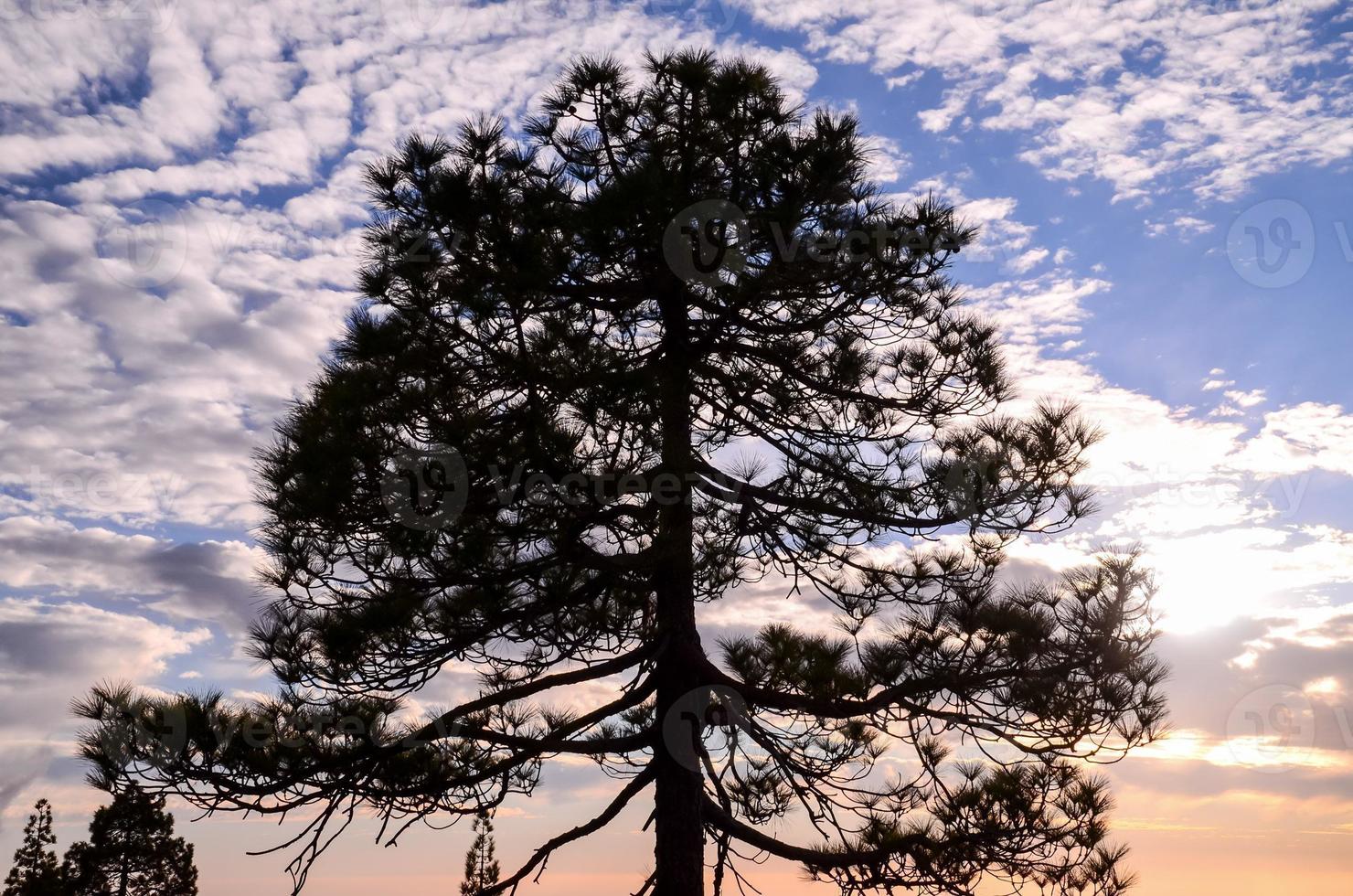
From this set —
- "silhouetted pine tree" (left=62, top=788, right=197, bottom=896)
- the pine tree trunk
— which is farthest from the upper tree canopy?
"silhouetted pine tree" (left=62, top=788, right=197, bottom=896)

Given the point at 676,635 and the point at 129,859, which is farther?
the point at 129,859

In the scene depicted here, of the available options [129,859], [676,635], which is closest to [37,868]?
[129,859]

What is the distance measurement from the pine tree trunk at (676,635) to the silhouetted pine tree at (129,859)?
10.0m

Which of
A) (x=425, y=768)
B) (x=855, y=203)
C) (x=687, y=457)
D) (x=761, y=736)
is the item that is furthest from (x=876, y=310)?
(x=425, y=768)

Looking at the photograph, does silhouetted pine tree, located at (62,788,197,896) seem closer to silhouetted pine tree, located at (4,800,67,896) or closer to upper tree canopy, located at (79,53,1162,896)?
silhouetted pine tree, located at (4,800,67,896)

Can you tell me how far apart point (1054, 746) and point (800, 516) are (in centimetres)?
219

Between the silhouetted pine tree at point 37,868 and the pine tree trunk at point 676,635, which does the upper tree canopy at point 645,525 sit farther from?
the silhouetted pine tree at point 37,868

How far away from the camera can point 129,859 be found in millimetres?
13930

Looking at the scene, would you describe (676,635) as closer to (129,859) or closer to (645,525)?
(645,525)

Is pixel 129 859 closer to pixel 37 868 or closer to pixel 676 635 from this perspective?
pixel 37 868

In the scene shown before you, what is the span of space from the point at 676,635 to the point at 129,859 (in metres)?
12.1

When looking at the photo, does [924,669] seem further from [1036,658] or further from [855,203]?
[855,203]

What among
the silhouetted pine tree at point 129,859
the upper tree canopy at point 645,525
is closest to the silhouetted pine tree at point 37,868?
the silhouetted pine tree at point 129,859

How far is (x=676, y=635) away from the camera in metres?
6.25
